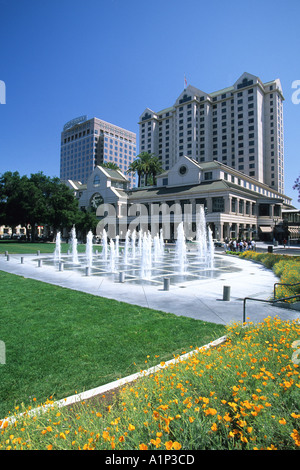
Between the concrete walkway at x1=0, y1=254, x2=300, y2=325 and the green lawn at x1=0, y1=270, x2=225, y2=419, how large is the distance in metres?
0.91

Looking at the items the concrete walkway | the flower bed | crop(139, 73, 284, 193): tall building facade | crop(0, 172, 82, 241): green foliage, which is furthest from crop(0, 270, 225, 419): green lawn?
crop(139, 73, 284, 193): tall building facade

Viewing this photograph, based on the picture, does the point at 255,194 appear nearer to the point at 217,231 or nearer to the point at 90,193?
the point at 217,231

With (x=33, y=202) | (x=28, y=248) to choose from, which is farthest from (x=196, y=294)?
(x=33, y=202)

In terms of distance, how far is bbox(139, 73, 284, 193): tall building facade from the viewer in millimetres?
90812

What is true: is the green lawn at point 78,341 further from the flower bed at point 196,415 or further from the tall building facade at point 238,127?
the tall building facade at point 238,127

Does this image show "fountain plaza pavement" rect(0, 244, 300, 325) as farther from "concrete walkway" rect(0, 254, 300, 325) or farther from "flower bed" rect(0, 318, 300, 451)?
"flower bed" rect(0, 318, 300, 451)

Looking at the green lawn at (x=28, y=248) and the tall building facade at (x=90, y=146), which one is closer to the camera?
the green lawn at (x=28, y=248)

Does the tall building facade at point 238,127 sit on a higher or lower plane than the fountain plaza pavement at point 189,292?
higher

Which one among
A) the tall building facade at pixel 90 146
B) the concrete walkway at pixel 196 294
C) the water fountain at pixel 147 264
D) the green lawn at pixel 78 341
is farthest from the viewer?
the tall building facade at pixel 90 146

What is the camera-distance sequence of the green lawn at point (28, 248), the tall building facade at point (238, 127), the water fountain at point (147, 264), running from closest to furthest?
the water fountain at point (147, 264) → the green lawn at point (28, 248) → the tall building facade at point (238, 127)

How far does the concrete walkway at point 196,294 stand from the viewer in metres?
8.62

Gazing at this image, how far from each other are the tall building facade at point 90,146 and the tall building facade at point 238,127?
47319 millimetres

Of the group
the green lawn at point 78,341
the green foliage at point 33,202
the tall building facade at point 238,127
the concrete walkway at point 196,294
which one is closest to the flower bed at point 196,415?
the green lawn at point 78,341
